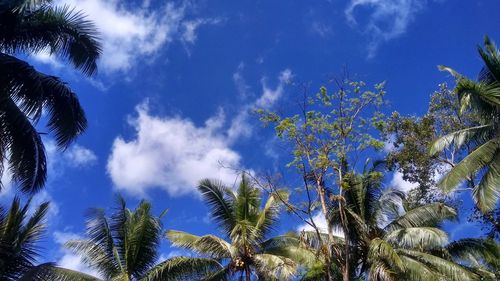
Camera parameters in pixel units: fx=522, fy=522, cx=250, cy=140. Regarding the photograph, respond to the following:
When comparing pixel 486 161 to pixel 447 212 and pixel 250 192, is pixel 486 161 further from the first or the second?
pixel 250 192

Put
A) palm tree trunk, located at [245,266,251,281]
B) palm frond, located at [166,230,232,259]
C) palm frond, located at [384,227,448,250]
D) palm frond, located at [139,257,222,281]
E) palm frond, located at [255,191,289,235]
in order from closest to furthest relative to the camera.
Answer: palm frond, located at [384,227,448,250] → palm frond, located at [139,257,222,281] → palm tree trunk, located at [245,266,251,281] → palm frond, located at [166,230,232,259] → palm frond, located at [255,191,289,235]

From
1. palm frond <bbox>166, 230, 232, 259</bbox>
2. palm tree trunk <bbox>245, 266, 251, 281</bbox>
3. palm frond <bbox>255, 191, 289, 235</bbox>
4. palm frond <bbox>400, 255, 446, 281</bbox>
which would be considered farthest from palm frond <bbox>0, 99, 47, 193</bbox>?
palm frond <bbox>400, 255, 446, 281</bbox>

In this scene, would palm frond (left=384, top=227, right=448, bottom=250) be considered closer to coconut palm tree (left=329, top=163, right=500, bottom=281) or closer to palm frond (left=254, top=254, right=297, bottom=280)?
coconut palm tree (left=329, top=163, right=500, bottom=281)

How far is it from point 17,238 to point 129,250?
392 centimetres

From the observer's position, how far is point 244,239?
17656 millimetres

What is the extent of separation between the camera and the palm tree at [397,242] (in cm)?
1633

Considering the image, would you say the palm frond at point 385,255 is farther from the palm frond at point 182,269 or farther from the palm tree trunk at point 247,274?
the palm frond at point 182,269

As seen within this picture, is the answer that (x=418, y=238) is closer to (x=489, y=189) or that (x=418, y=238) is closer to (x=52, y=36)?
(x=489, y=189)

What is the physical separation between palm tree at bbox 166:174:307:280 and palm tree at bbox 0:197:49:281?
15.7 ft

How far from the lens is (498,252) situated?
18891mm

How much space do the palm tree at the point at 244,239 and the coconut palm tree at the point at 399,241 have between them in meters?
2.11

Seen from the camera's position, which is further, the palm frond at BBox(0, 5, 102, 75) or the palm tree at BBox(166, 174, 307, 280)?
the palm tree at BBox(166, 174, 307, 280)

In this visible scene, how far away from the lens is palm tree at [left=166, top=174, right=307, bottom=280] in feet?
56.9

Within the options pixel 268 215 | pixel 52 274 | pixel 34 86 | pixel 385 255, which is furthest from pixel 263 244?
pixel 34 86
